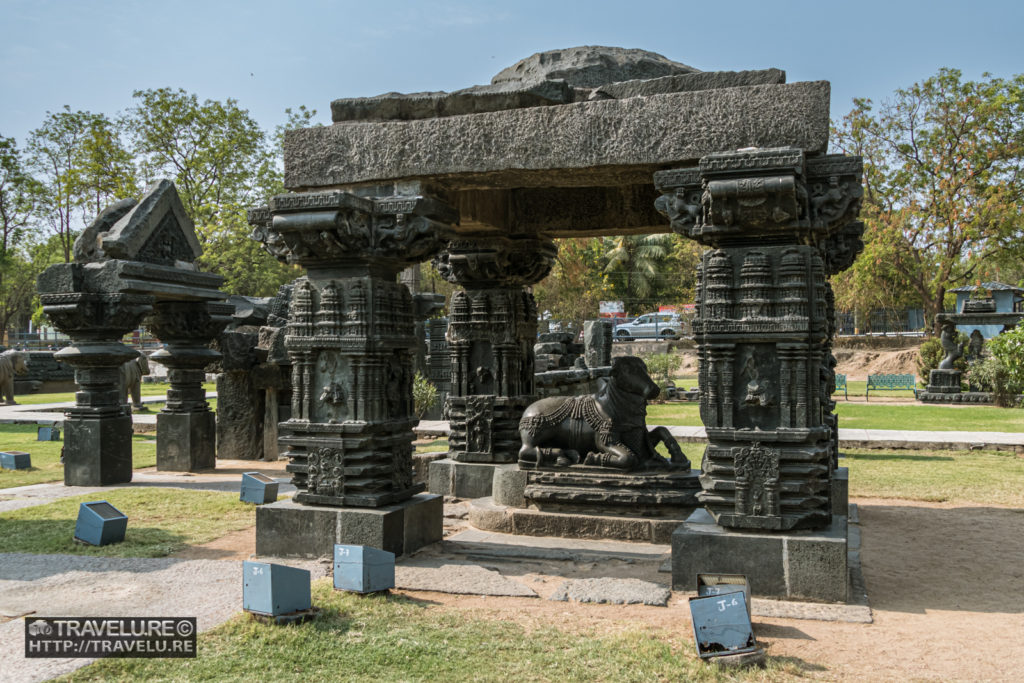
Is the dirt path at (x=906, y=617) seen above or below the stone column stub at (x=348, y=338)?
below

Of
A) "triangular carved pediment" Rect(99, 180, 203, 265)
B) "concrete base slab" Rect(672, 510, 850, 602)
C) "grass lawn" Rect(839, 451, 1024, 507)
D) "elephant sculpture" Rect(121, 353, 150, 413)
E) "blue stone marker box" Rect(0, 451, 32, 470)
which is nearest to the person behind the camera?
"concrete base slab" Rect(672, 510, 850, 602)

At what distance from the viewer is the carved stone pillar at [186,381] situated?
11.0m

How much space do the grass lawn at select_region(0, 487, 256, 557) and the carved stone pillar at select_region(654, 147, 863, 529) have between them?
4297 mm

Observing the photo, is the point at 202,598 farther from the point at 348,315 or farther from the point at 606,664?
the point at 606,664

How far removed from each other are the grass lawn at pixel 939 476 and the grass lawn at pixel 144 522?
6603 mm

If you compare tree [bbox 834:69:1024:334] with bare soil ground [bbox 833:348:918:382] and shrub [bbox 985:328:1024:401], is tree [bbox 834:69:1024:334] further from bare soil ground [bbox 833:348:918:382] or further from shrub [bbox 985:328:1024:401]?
shrub [bbox 985:328:1024:401]

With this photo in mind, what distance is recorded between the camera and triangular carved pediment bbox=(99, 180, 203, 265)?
9961 mm

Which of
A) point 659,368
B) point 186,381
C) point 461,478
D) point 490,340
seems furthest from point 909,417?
point 186,381

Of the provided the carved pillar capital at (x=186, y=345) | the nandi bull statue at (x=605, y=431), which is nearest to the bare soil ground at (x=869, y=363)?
the carved pillar capital at (x=186, y=345)

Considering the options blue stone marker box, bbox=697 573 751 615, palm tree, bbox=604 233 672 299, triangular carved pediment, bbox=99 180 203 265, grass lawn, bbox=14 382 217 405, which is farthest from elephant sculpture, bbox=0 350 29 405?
palm tree, bbox=604 233 672 299

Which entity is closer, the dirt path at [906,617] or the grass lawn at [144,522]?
the dirt path at [906,617]

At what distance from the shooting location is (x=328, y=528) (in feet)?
19.4

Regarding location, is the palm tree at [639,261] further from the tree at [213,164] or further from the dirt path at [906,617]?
the dirt path at [906,617]

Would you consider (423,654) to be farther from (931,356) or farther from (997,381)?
(931,356)
